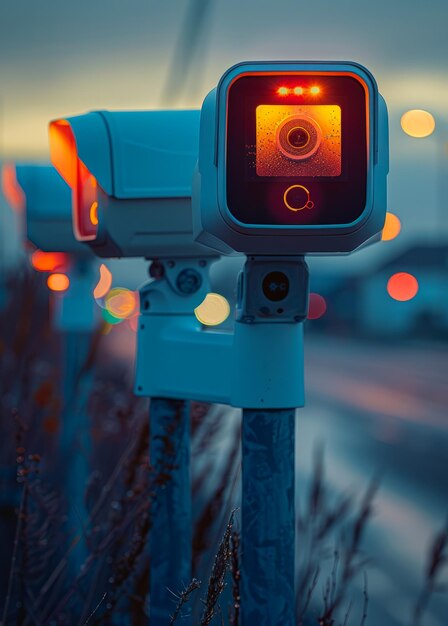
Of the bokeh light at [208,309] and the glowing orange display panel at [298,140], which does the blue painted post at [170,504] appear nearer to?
the bokeh light at [208,309]

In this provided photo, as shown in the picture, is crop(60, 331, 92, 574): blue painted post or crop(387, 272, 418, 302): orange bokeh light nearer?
crop(60, 331, 92, 574): blue painted post

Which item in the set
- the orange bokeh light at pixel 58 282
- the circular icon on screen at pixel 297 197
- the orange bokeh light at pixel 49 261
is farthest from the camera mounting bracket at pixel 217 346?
the orange bokeh light at pixel 58 282

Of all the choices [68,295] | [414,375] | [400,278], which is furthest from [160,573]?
[400,278]

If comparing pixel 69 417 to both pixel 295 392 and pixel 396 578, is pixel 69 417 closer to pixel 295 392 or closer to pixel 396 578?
pixel 396 578

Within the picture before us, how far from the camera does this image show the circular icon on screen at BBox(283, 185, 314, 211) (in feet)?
7.54

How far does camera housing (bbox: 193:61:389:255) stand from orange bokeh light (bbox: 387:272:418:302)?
7730 centimetres

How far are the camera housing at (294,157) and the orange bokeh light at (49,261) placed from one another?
354 cm

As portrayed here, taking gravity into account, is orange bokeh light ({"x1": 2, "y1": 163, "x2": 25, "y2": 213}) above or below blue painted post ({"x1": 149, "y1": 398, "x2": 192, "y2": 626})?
above

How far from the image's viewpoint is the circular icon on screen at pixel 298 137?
2.33m

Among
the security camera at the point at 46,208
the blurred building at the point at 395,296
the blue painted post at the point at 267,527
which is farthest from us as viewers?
the blurred building at the point at 395,296

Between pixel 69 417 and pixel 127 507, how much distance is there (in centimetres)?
216

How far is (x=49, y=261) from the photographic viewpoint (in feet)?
20.1

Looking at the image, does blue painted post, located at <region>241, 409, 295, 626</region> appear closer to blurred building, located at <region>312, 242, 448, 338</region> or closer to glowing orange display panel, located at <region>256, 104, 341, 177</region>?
glowing orange display panel, located at <region>256, 104, 341, 177</region>

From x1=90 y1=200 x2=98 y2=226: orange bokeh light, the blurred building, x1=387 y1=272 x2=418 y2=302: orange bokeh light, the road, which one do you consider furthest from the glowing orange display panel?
x1=387 y1=272 x2=418 y2=302: orange bokeh light
